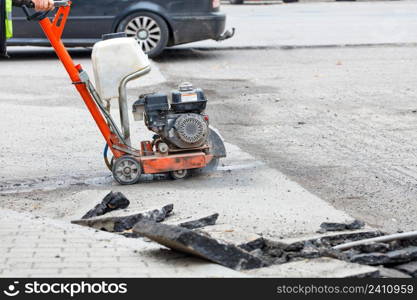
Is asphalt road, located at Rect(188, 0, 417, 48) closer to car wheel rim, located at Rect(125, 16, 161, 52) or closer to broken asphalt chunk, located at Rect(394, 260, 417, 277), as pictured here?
car wheel rim, located at Rect(125, 16, 161, 52)

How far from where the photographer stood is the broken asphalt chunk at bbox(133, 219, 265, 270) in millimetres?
5293

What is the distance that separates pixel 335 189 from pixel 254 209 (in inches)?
41.3

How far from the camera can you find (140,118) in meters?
8.21

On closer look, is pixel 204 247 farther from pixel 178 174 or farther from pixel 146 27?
pixel 146 27

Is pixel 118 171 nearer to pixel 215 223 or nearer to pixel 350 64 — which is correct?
pixel 215 223

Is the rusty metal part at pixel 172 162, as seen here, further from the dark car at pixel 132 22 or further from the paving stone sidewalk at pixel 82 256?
the dark car at pixel 132 22

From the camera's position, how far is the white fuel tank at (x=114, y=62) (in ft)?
25.3

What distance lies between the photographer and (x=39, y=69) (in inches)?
595

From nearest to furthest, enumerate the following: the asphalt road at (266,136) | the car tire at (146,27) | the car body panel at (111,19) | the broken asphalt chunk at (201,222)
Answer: the broken asphalt chunk at (201,222)
the asphalt road at (266,136)
the car body panel at (111,19)
the car tire at (146,27)

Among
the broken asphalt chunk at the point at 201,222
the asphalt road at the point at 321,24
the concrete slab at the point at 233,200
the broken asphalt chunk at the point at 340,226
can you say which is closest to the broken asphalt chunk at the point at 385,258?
the broken asphalt chunk at the point at 340,226

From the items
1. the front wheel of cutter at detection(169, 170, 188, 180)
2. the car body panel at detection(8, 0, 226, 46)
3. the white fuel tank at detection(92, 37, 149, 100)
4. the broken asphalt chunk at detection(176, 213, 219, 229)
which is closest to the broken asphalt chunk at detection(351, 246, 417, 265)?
the broken asphalt chunk at detection(176, 213, 219, 229)

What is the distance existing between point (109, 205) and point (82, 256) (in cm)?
138

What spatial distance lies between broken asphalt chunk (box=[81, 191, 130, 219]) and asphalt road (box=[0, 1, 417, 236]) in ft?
0.73

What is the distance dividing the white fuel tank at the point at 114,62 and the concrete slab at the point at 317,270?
2.82m
